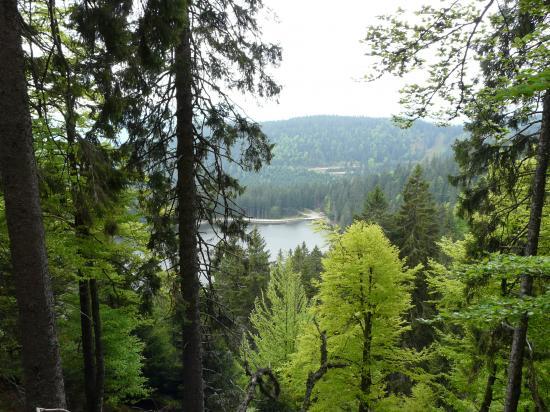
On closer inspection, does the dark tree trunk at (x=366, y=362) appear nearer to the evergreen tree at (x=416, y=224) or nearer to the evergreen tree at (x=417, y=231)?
the evergreen tree at (x=417, y=231)

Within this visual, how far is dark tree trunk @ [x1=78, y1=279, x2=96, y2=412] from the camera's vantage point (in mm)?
8742

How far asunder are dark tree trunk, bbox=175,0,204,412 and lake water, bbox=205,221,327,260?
2352 inches

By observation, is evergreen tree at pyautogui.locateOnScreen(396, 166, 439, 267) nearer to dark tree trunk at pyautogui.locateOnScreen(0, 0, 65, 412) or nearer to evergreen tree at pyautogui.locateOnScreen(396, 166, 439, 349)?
evergreen tree at pyautogui.locateOnScreen(396, 166, 439, 349)

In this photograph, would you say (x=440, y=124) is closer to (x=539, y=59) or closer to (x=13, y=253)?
(x=539, y=59)

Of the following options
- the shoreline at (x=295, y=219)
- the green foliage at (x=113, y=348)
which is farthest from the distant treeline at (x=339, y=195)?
the green foliage at (x=113, y=348)

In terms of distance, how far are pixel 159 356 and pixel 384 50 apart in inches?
589

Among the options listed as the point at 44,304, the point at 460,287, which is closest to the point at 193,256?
the point at 44,304

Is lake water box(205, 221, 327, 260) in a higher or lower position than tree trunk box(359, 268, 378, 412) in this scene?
lower

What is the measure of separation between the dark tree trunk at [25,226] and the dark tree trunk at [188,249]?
2544 mm

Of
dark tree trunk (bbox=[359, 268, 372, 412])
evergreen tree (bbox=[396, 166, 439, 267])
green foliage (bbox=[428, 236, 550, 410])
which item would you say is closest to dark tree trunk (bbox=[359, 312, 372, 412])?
dark tree trunk (bbox=[359, 268, 372, 412])

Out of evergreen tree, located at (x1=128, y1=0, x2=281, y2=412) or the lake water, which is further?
the lake water

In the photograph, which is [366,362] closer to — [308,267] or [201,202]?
[201,202]

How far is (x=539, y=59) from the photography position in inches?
157

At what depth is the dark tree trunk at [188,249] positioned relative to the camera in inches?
236
